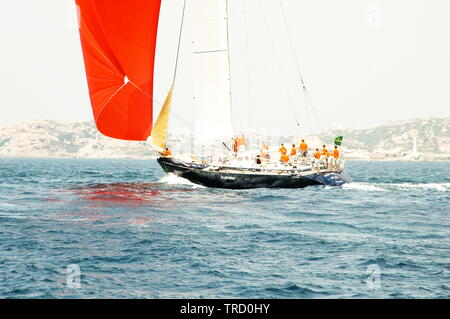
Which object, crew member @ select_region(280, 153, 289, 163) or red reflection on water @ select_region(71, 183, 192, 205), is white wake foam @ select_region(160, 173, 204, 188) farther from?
crew member @ select_region(280, 153, 289, 163)

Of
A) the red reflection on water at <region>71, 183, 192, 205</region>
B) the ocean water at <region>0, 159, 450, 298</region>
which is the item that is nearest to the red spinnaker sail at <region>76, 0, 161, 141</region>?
the red reflection on water at <region>71, 183, 192, 205</region>

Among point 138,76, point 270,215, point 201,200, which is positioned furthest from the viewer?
point 138,76

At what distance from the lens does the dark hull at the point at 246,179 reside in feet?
112

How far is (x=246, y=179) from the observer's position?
34.1 meters

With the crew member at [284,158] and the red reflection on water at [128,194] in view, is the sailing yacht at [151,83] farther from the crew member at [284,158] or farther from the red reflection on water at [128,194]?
the red reflection on water at [128,194]

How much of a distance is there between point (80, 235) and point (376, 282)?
1019cm

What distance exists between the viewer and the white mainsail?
3400 cm

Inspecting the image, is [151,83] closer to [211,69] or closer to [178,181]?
[211,69]

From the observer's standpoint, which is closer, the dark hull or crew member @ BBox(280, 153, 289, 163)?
the dark hull

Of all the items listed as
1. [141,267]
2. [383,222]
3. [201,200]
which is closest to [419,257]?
[383,222]

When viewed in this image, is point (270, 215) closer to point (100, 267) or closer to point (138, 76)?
point (100, 267)

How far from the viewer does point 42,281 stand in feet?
42.8

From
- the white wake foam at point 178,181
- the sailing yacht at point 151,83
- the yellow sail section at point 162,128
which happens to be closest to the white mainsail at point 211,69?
the sailing yacht at point 151,83

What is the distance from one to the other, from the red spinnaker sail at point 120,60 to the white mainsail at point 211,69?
365 cm
